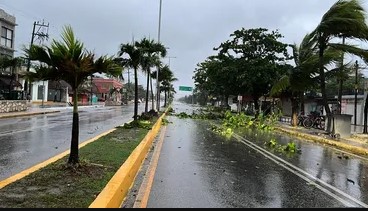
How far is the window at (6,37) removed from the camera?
47375 mm

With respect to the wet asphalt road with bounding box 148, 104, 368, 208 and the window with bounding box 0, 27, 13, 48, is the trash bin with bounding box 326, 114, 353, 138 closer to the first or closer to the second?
the wet asphalt road with bounding box 148, 104, 368, 208

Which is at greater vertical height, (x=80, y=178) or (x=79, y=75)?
(x=79, y=75)

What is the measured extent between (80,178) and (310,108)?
4983 centimetres

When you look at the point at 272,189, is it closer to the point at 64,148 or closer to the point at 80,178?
the point at 80,178

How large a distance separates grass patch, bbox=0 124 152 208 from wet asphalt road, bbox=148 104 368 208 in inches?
41.6

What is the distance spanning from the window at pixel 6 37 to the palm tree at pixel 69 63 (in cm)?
4135

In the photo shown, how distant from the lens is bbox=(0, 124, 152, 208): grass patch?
21.7 feet

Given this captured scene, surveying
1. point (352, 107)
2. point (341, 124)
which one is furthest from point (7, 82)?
point (352, 107)

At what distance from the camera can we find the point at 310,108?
55188mm

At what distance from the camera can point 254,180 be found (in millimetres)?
9922

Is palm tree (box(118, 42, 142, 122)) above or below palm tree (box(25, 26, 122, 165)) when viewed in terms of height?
above

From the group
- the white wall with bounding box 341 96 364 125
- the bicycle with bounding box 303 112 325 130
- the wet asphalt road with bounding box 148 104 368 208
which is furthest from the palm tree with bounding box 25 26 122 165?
the white wall with bounding box 341 96 364 125

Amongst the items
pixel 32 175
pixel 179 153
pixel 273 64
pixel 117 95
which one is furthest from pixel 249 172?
pixel 117 95

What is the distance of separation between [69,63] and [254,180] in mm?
4664
